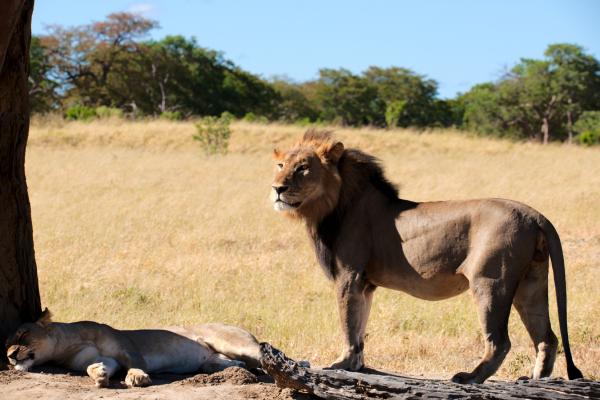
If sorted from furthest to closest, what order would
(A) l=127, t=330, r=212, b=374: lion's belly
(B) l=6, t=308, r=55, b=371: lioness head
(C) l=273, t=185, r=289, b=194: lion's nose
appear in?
(C) l=273, t=185, r=289, b=194: lion's nose < (A) l=127, t=330, r=212, b=374: lion's belly < (B) l=6, t=308, r=55, b=371: lioness head

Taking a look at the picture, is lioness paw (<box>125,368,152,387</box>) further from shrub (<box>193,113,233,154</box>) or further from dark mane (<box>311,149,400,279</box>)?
shrub (<box>193,113,233,154</box>)

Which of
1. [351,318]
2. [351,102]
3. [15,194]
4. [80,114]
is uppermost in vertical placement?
[351,102]

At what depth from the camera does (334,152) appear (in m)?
6.01

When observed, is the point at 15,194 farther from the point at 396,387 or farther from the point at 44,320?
the point at 396,387

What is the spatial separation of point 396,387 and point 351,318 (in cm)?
123

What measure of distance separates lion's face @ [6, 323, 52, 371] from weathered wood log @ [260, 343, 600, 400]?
1.42 metres

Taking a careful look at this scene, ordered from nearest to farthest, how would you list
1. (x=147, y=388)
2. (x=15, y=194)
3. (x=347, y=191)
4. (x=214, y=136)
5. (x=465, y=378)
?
(x=147, y=388) → (x=465, y=378) → (x=15, y=194) → (x=347, y=191) → (x=214, y=136)

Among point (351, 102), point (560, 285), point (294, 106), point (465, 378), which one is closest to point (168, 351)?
point (465, 378)

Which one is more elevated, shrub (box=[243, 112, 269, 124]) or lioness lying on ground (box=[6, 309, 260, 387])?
shrub (box=[243, 112, 269, 124])

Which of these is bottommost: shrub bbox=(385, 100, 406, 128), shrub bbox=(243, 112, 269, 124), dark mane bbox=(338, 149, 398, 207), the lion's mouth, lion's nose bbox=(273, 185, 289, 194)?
the lion's mouth

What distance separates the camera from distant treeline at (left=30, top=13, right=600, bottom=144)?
123 feet

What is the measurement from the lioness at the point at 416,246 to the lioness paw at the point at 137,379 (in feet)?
3.96

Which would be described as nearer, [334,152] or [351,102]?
[334,152]

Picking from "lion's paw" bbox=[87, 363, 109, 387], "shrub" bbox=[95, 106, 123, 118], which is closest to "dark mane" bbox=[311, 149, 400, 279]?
"lion's paw" bbox=[87, 363, 109, 387]
